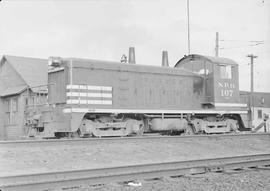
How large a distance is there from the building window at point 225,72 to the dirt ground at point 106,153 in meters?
3.38

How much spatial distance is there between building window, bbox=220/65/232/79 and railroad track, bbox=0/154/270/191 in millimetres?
6913

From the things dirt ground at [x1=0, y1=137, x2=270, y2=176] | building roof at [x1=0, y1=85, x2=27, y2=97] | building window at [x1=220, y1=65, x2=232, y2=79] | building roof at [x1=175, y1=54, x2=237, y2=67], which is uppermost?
building roof at [x1=175, y1=54, x2=237, y2=67]

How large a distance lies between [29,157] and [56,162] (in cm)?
72

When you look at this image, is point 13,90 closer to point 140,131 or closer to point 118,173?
point 140,131

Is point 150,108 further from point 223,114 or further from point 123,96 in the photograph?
point 223,114

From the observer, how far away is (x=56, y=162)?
8.42 meters

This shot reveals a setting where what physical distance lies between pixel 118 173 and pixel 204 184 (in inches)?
63.7

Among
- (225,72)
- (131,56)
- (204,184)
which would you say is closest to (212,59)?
(225,72)

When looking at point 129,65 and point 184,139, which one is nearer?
point 184,139

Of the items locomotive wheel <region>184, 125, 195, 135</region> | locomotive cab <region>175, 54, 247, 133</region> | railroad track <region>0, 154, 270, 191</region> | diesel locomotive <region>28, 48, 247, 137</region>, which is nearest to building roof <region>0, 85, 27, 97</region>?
diesel locomotive <region>28, 48, 247, 137</region>

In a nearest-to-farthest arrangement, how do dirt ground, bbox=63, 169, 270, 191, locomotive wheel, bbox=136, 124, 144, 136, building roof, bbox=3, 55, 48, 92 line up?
dirt ground, bbox=63, 169, 270, 191, locomotive wheel, bbox=136, 124, 144, 136, building roof, bbox=3, 55, 48, 92

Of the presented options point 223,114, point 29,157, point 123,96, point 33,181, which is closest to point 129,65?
point 123,96

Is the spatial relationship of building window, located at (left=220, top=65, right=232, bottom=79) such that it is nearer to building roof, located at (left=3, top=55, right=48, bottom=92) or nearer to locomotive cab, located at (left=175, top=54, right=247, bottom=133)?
locomotive cab, located at (left=175, top=54, right=247, bottom=133)

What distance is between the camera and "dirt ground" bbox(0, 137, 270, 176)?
8152 mm
